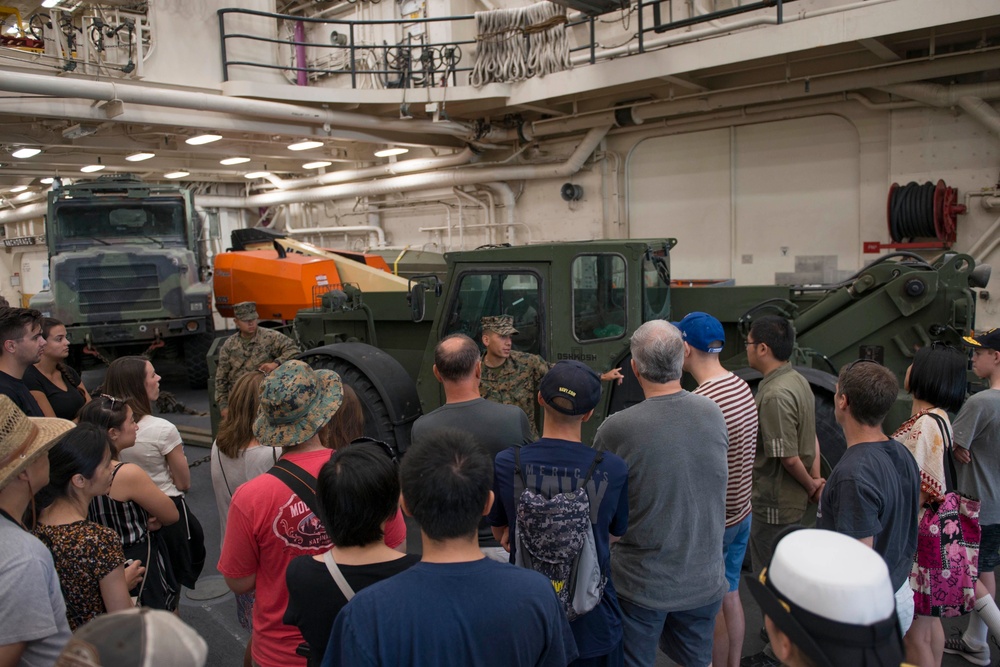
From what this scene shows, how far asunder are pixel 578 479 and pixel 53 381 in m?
3.77

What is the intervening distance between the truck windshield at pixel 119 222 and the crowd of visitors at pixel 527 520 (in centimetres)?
763

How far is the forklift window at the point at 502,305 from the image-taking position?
4.85 m

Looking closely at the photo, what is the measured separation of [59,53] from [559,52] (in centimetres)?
622

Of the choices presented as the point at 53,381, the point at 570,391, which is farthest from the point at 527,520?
the point at 53,381

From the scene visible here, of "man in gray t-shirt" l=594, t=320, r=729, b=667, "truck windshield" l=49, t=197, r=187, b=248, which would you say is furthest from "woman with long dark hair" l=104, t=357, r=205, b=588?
"truck windshield" l=49, t=197, r=187, b=248

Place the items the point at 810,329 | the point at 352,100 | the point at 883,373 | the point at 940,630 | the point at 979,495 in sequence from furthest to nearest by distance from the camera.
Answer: the point at 352,100, the point at 810,329, the point at 979,495, the point at 940,630, the point at 883,373

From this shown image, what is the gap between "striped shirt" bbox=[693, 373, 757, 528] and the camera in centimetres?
304

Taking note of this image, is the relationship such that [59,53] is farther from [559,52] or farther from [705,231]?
[705,231]

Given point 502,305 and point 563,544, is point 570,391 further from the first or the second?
point 502,305

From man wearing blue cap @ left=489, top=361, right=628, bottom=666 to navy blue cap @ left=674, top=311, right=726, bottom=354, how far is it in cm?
93

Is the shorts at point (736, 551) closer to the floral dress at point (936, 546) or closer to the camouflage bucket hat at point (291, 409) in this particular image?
the floral dress at point (936, 546)

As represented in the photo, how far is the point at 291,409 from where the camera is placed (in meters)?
2.41

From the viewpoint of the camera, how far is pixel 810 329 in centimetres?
508

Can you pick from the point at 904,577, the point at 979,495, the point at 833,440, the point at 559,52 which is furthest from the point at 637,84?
the point at 904,577
